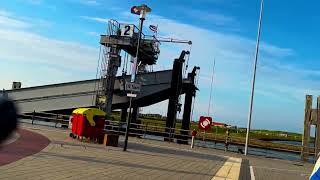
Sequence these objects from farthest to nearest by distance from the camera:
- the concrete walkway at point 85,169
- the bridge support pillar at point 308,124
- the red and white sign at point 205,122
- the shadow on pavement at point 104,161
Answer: the red and white sign at point 205,122
the bridge support pillar at point 308,124
the shadow on pavement at point 104,161
the concrete walkway at point 85,169

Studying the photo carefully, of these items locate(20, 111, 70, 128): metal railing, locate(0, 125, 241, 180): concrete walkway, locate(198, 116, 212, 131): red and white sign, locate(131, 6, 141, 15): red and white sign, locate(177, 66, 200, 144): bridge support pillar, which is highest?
locate(131, 6, 141, 15): red and white sign

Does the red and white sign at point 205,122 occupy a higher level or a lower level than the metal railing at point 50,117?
higher

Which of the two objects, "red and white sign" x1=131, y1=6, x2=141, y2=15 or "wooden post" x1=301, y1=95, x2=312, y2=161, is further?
"wooden post" x1=301, y1=95, x2=312, y2=161

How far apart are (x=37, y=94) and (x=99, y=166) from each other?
101 feet

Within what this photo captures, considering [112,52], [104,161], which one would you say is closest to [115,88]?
[112,52]

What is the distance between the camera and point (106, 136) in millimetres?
23281

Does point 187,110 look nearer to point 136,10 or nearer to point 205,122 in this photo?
point 205,122

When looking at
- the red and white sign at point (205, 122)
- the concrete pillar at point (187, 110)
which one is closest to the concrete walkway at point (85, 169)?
the red and white sign at point (205, 122)

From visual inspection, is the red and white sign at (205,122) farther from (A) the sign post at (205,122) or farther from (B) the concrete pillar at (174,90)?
(B) the concrete pillar at (174,90)

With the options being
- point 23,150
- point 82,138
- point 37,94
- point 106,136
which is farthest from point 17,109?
point 37,94

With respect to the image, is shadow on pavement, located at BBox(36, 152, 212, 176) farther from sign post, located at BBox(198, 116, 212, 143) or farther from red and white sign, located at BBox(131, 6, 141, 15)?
sign post, located at BBox(198, 116, 212, 143)

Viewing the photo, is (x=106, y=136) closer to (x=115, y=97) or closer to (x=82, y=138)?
(x=82, y=138)

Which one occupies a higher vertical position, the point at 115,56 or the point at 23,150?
the point at 115,56

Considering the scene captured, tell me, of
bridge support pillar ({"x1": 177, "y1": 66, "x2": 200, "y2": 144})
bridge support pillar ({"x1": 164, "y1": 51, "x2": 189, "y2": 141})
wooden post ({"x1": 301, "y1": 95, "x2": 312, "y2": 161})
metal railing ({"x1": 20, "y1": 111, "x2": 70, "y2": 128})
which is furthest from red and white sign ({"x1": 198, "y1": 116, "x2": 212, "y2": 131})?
metal railing ({"x1": 20, "y1": 111, "x2": 70, "y2": 128})
